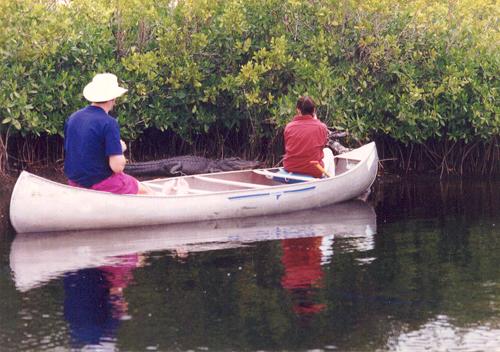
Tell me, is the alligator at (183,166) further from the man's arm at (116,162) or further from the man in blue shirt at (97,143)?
the man's arm at (116,162)

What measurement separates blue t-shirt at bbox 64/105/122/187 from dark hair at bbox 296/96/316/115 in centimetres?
303

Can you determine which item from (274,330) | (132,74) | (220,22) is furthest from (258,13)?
(274,330)

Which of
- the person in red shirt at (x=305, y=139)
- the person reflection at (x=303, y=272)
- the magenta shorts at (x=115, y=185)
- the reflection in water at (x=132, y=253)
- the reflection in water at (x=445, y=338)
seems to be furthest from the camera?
the person in red shirt at (x=305, y=139)

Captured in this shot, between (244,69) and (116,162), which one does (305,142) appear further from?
(116,162)

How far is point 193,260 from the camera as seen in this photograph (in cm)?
1308

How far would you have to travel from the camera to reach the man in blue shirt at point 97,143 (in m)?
14.3

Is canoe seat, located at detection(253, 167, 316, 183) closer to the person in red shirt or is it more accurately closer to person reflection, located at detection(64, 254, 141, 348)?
the person in red shirt

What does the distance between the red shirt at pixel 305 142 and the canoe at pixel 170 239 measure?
0.66m

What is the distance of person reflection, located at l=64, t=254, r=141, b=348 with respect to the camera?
9883 mm

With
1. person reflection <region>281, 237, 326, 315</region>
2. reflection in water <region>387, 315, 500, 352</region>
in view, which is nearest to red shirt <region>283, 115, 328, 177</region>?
person reflection <region>281, 237, 326, 315</region>

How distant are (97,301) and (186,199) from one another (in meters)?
4.43

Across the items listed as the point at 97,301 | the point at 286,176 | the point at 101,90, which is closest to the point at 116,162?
the point at 101,90

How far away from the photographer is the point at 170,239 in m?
14.5

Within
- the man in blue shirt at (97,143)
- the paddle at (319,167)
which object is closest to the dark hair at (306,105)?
the paddle at (319,167)
